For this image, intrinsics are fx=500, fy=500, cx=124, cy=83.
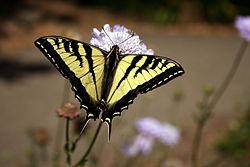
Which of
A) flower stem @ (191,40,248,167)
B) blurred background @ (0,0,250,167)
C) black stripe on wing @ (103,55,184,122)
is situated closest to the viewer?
black stripe on wing @ (103,55,184,122)

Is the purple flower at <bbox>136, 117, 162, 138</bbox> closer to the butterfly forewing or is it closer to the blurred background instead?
the blurred background

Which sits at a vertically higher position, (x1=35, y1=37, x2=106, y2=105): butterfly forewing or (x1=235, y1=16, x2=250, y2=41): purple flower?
(x1=235, y1=16, x2=250, y2=41): purple flower

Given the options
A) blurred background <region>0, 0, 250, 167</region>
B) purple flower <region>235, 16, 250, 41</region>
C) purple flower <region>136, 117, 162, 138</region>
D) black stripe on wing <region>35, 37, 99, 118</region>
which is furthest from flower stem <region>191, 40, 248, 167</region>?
black stripe on wing <region>35, 37, 99, 118</region>

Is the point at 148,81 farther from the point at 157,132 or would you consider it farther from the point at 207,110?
the point at 157,132

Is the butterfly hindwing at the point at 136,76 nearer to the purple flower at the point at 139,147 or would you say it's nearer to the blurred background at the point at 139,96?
the blurred background at the point at 139,96

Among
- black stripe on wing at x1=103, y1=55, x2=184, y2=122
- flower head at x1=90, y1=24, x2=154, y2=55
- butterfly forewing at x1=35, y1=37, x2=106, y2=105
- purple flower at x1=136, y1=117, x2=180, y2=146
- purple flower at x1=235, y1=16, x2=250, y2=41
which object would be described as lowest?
black stripe on wing at x1=103, y1=55, x2=184, y2=122

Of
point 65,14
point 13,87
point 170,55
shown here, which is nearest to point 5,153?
point 13,87

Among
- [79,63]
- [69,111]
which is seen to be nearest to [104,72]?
[79,63]
